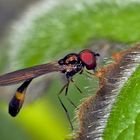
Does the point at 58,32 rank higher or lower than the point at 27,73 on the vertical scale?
higher

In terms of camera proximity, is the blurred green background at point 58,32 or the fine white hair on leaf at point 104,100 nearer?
the fine white hair on leaf at point 104,100

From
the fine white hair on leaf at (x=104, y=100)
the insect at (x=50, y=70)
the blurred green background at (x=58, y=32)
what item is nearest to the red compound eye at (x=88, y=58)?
the insect at (x=50, y=70)

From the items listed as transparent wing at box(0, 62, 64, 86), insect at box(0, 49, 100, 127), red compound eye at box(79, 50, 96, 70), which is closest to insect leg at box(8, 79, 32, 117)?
A: insect at box(0, 49, 100, 127)

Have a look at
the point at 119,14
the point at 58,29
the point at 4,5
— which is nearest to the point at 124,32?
the point at 119,14

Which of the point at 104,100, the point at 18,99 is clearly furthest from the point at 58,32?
the point at 104,100

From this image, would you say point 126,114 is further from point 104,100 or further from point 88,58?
point 88,58

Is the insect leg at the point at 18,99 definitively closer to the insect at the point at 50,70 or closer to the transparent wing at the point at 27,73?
the insect at the point at 50,70

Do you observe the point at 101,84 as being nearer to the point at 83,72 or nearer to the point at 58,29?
the point at 83,72
